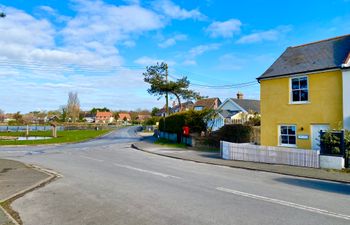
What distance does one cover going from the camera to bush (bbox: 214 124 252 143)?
25.5m

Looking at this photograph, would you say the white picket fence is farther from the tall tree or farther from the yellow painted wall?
the tall tree

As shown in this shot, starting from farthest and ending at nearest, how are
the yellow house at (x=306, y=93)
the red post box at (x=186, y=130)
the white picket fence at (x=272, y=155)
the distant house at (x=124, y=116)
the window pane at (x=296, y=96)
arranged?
the distant house at (x=124, y=116)
the red post box at (x=186, y=130)
the window pane at (x=296, y=96)
the yellow house at (x=306, y=93)
the white picket fence at (x=272, y=155)

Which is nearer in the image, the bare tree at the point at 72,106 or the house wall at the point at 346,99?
the house wall at the point at 346,99

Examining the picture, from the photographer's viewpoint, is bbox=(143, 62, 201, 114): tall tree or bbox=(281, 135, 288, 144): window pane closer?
bbox=(281, 135, 288, 144): window pane

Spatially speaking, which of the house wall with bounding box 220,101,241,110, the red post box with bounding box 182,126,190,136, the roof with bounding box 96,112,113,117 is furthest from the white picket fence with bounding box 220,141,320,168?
the roof with bounding box 96,112,113,117

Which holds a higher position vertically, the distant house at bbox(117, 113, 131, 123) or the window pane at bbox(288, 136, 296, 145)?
the distant house at bbox(117, 113, 131, 123)

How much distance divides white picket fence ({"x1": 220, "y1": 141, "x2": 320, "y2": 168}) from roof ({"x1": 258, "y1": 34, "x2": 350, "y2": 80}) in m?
5.96

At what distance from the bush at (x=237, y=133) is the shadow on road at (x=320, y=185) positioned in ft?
44.3

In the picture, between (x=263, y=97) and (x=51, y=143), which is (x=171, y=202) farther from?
(x=51, y=143)

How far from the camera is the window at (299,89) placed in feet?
62.3

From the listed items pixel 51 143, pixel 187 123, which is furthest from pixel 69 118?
pixel 187 123

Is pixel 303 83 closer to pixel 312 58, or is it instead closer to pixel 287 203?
pixel 312 58

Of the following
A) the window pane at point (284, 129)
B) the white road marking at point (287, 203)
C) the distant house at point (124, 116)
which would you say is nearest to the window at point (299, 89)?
the window pane at point (284, 129)

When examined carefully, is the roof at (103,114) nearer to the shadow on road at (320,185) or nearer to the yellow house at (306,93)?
the yellow house at (306,93)
